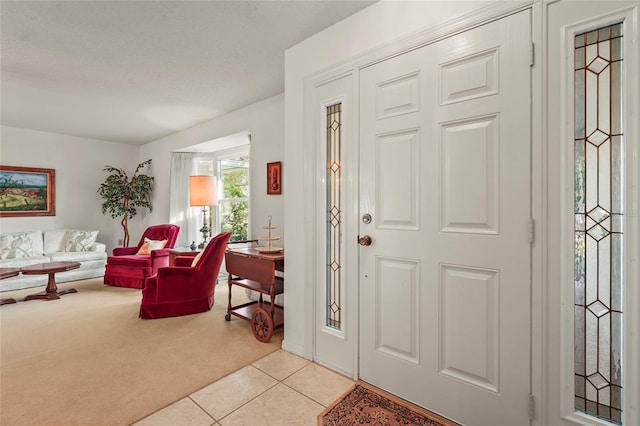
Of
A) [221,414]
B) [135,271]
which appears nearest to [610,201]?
[221,414]

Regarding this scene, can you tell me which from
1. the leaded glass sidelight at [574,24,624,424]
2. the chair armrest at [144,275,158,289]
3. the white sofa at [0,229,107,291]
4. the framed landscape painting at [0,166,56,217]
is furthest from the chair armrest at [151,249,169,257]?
the leaded glass sidelight at [574,24,624,424]

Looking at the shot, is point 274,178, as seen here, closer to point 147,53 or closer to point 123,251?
point 147,53

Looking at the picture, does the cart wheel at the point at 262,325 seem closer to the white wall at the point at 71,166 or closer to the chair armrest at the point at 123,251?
the chair armrest at the point at 123,251

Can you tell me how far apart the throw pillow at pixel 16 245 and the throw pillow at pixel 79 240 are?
46cm

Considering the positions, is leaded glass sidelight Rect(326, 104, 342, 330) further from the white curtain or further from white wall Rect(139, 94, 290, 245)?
the white curtain

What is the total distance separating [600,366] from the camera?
49.3 inches

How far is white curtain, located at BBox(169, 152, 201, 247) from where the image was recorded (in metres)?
5.06

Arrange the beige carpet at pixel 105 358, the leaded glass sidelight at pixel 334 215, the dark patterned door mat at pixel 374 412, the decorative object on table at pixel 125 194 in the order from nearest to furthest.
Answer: the dark patterned door mat at pixel 374 412, the beige carpet at pixel 105 358, the leaded glass sidelight at pixel 334 215, the decorative object on table at pixel 125 194

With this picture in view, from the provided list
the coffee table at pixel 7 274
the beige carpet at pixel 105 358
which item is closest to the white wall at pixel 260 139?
the beige carpet at pixel 105 358

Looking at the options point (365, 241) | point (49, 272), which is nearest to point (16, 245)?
point (49, 272)

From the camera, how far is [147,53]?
250 cm

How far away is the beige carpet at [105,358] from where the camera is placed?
66.6 inches

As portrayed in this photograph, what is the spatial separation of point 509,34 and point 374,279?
146 centimetres

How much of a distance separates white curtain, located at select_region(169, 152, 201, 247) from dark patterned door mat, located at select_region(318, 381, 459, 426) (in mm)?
4119
